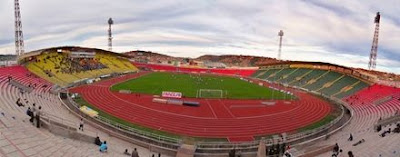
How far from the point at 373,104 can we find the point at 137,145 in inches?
1003

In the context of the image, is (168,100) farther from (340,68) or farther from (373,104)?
(340,68)

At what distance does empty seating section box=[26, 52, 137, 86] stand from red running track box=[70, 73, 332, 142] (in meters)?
10.2

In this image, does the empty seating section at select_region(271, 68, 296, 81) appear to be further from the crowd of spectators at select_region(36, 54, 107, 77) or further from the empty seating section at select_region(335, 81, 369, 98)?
the crowd of spectators at select_region(36, 54, 107, 77)

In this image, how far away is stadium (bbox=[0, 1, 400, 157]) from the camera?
13500 millimetres

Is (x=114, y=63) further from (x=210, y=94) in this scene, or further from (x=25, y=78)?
(x=210, y=94)

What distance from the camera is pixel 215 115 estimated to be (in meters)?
26.2

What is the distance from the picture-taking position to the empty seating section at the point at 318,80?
42344mm

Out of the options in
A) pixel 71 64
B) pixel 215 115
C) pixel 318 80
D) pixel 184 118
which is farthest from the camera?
pixel 71 64

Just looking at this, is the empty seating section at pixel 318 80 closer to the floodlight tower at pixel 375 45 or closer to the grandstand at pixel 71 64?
the floodlight tower at pixel 375 45

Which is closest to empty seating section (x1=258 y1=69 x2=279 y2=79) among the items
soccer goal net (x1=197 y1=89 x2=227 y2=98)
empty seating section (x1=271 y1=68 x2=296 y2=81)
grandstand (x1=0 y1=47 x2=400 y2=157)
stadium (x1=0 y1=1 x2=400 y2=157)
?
empty seating section (x1=271 y1=68 x2=296 y2=81)

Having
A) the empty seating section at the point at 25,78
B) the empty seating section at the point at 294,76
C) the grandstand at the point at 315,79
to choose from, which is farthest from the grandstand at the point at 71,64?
the empty seating section at the point at 294,76

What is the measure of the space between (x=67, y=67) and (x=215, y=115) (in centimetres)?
3266

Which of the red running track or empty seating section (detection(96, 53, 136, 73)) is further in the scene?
empty seating section (detection(96, 53, 136, 73))

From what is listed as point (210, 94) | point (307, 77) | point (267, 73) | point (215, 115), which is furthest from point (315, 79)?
point (215, 115)
